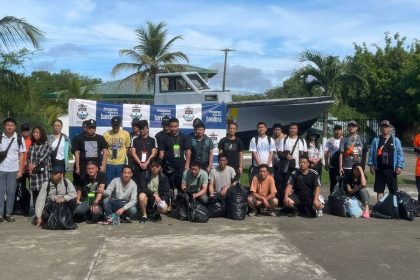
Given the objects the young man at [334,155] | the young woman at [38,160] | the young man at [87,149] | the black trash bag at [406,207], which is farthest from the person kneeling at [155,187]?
the black trash bag at [406,207]

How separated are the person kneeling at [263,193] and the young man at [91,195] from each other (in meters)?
2.64

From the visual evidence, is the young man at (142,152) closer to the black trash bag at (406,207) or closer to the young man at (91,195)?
the young man at (91,195)

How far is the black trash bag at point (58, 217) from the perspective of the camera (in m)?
8.09

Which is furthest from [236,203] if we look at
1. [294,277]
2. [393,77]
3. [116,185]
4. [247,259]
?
[393,77]

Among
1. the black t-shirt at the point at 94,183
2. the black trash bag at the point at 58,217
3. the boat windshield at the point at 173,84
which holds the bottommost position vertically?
the black trash bag at the point at 58,217

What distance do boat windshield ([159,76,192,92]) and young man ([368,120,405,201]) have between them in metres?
9.16

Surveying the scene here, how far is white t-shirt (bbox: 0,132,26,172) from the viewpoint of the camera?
870cm

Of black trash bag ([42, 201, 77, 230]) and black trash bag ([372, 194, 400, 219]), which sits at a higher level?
black trash bag ([372, 194, 400, 219])

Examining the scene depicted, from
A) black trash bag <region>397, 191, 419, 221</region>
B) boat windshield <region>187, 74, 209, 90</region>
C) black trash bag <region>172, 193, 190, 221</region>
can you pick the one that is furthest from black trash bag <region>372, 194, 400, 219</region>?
boat windshield <region>187, 74, 209, 90</region>

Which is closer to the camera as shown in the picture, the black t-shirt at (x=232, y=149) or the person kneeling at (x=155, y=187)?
the person kneeling at (x=155, y=187)

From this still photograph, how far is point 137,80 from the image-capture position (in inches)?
1163

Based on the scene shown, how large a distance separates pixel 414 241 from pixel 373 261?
148 cm

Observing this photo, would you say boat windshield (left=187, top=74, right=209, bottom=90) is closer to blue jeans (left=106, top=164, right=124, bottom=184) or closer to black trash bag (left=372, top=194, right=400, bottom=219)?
blue jeans (left=106, top=164, right=124, bottom=184)

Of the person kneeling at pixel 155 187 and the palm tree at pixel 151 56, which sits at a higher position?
the palm tree at pixel 151 56
